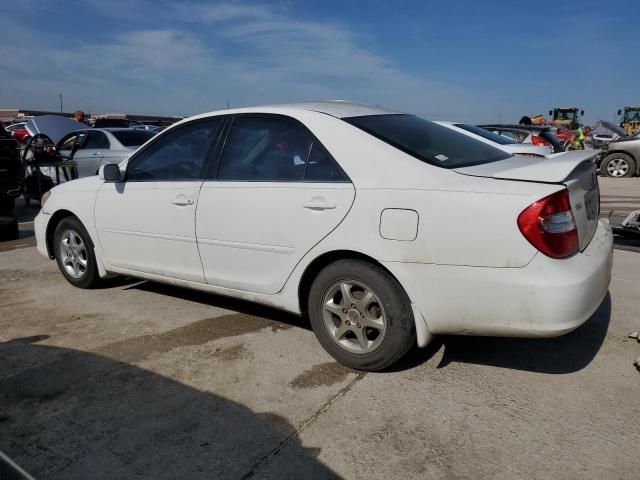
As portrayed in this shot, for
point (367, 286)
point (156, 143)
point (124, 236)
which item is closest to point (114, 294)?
point (124, 236)

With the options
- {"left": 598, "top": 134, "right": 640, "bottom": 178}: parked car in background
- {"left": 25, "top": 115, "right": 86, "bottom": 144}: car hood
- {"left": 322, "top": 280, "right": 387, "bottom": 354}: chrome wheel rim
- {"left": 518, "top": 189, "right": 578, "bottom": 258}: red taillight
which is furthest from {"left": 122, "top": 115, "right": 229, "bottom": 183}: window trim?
{"left": 598, "top": 134, "right": 640, "bottom": 178}: parked car in background

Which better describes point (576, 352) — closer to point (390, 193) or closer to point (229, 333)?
point (390, 193)

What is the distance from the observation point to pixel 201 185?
365cm

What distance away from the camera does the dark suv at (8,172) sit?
8141 millimetres

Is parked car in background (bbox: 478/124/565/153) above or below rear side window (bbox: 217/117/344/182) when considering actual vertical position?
above

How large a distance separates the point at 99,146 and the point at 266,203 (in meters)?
8.21

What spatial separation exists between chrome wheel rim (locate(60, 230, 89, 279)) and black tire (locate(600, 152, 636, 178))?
48.5ft

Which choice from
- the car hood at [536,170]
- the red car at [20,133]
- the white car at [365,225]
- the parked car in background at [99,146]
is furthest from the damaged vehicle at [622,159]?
the red car at [20,133]

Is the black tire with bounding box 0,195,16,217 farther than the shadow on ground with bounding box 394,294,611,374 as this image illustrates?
Yes

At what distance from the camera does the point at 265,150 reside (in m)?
3.46

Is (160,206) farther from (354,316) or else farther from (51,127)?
(51,127)

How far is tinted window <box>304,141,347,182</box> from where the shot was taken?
3068 mm

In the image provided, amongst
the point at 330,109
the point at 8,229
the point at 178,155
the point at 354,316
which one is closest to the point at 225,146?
the point at 178,155

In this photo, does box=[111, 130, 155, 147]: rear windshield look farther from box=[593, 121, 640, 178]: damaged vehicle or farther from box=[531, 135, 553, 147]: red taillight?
box=[593, 121, 640, 178]: damaged vehicle
